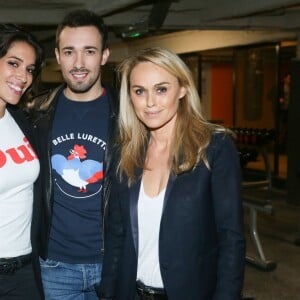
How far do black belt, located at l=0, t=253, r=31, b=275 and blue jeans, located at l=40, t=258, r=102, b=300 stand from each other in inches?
6.3

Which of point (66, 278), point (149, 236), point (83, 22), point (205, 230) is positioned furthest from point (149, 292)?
point (83, 22)

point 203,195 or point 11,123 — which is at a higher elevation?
point 11,123

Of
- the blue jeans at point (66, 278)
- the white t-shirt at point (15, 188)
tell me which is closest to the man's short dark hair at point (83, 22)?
the white t-shirt at point (15, 188)

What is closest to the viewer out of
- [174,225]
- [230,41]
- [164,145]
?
[174,225]

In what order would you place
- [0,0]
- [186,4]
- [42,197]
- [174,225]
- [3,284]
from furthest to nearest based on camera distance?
[186,4] < [0,0] < [42,197] < [3,284] < [174,225]

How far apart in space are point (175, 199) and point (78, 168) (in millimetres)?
609

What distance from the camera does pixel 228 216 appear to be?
1.65m

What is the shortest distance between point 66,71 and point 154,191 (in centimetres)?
79

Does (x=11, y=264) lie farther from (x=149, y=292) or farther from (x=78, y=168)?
(x=149, y=292)

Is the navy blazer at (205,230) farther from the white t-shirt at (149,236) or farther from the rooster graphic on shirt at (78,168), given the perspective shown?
the rooster graphic on shirt at (78,168)

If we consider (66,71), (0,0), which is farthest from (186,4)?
(66,71)

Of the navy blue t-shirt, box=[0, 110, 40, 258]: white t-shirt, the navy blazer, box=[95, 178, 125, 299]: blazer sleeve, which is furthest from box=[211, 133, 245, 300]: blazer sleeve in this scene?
box=[0, 110, 40, 258]: white t-shirt

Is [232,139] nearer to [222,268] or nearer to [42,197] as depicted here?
[222,268]

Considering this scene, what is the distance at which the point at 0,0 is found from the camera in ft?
17.4
